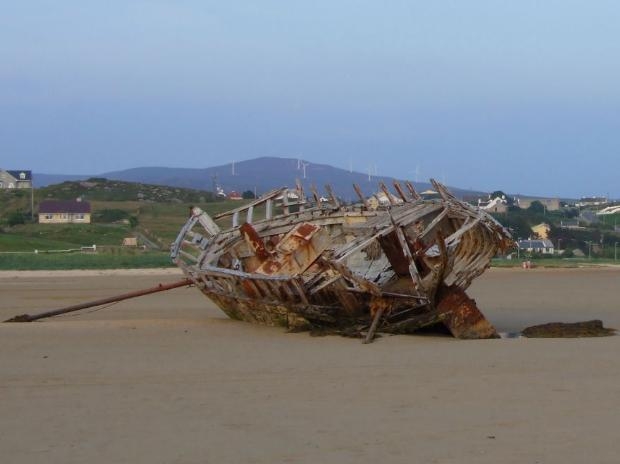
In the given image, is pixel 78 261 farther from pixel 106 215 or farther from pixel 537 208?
pixel 537 208

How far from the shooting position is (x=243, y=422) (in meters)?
7.54

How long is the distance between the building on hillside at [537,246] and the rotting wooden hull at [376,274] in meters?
34.0

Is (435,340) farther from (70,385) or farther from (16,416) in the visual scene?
(16,416)

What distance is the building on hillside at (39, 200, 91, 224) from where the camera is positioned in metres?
58.6

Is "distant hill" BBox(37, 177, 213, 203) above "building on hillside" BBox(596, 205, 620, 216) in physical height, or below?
above

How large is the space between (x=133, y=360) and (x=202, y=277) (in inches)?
158

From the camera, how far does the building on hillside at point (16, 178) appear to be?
9738cm

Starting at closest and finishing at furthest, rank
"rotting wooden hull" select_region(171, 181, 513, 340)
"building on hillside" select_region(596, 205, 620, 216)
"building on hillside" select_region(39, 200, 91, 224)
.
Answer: "rotting wooden hull" select_region(171, 181, 513, 340) → "building on hillside" select_region(39, 200, 91, 224) → "building on hillside" select_region(596, 205, 620, 216)

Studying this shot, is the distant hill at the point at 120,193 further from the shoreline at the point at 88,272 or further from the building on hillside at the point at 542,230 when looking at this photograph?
the shoreline at the point at 88,272

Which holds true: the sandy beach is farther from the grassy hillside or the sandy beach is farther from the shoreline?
the grassy hillside

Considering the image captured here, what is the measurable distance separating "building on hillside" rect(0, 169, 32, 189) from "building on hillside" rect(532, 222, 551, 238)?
53.7 m

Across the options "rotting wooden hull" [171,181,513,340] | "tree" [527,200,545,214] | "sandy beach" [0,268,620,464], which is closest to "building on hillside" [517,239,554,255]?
"tree" [527,200,545,214]

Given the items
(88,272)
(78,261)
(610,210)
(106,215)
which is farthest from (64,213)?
(610,210)

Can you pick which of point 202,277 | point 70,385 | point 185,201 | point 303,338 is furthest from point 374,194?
point 185,201
